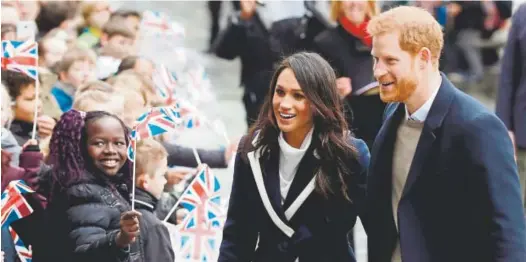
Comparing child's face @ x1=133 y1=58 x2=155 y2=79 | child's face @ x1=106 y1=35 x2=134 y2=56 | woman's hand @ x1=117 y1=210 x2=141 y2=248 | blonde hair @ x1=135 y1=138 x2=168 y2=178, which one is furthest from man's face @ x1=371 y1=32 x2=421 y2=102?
child's face @ x1=106 y1=35 x2=134 y2=56

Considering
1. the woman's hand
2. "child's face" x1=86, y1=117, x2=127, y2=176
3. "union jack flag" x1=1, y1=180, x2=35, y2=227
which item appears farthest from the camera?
"union jack flag" x1=1, y1=180, x2=35, y2=227

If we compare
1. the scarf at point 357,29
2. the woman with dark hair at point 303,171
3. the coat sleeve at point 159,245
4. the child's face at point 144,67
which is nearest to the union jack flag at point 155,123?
the coat sleeve at point 159,245

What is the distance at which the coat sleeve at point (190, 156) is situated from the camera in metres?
6.76

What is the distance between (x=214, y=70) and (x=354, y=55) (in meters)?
7.45

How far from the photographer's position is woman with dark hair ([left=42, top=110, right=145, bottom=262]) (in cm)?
541

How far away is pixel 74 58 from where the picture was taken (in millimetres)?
7676

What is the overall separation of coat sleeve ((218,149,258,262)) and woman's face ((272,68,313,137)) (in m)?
0.27

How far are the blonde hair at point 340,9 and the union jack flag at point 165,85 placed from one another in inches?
54.3

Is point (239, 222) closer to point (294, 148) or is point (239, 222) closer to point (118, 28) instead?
point (294, 148)

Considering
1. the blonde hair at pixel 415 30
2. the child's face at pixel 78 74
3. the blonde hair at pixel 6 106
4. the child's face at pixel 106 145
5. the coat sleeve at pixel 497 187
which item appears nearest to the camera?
the coat sleeve at pixel 497 187

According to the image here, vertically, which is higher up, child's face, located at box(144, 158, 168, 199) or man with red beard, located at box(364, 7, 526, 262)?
man with red beard, located at box(364, 7, 526, 262)

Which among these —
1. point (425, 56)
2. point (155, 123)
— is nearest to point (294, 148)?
point (425, 56)

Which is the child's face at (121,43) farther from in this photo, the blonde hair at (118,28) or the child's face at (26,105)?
the child's face at (26,105)

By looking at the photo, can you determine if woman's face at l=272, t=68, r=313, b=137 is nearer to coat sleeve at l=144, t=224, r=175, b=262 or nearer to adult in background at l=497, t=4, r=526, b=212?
coat sleeve at l=144, t=224, r=175, b=262
